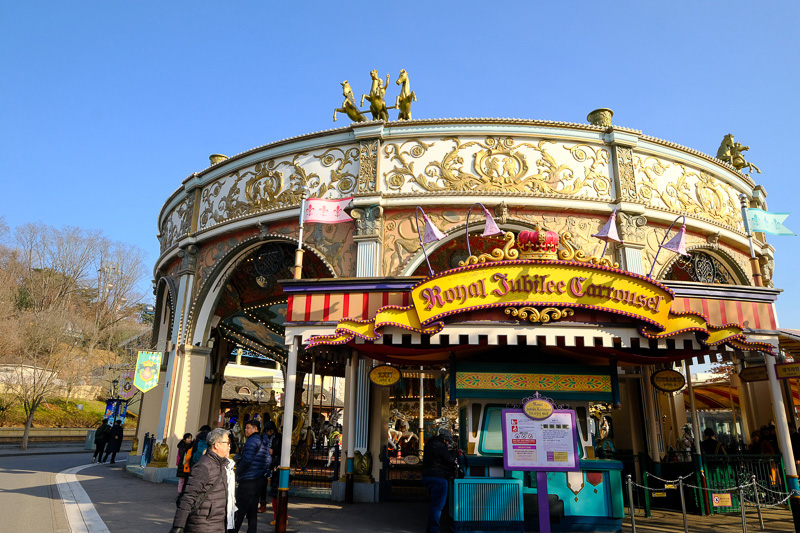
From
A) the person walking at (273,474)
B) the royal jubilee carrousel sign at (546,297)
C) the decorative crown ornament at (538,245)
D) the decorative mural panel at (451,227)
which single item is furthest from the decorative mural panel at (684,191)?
the person walking at (273,474)

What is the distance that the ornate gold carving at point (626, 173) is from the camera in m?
13.6

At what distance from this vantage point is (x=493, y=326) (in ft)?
26.9

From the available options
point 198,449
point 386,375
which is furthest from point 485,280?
point 198,449

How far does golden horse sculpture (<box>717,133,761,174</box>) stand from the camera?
17.2 m

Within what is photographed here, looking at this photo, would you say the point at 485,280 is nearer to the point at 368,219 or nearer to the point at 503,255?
the point at 503,255

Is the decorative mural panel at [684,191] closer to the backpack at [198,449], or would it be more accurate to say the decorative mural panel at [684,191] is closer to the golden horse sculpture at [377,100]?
the golden horse sculpture at [377,100]

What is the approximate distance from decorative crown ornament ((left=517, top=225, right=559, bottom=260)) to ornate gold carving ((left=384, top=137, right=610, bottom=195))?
15.9 feet

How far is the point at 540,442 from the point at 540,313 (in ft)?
6.37

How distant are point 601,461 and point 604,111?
390 inches

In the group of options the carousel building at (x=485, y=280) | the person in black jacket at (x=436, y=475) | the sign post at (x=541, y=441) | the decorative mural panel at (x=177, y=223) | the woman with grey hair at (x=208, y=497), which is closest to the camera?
the woman with grey hair at (x=208, y=497)

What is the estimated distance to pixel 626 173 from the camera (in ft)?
45.3

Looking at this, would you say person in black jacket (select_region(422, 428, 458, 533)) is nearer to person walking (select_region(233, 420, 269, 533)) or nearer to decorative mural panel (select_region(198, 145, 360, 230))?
person walking (select_region(233, 420, 269, 533))

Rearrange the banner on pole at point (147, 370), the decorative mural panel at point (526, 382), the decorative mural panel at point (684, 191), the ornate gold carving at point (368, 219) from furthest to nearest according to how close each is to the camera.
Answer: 1. the banner on pole at point (147, 370)
2. the decorative mural panel at point (684, 191)
3. the ornate gold carving at point (368, 219)
4. the decorative mural panel at point (526, 382)

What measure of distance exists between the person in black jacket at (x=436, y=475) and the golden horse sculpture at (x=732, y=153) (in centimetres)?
1511
